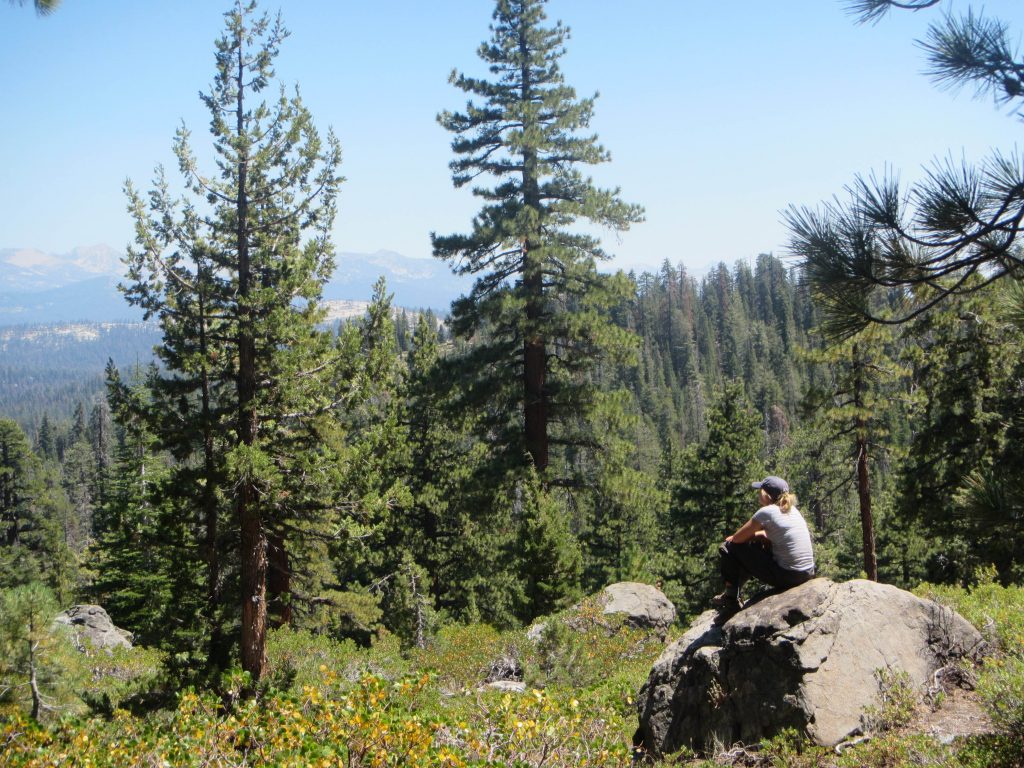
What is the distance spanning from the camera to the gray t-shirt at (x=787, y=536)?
271 inches

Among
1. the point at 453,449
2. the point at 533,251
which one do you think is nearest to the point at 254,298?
the point at 533,251

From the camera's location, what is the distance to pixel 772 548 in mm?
7109

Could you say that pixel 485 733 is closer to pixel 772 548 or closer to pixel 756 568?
pixel 756 568

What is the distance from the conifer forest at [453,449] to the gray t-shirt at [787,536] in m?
1.37

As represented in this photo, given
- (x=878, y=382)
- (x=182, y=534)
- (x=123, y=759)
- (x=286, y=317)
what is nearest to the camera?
(x=123, y=759)

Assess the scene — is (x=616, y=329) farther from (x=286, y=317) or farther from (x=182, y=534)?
(x=182, y=534)

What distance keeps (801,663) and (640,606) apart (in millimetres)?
10267

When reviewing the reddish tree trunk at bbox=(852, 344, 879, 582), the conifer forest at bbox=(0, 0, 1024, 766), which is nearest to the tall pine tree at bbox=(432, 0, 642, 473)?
the conifer forest at bbox=(0, 0, 1024, 766)

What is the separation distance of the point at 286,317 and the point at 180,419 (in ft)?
7.76

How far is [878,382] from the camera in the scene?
18.1 m

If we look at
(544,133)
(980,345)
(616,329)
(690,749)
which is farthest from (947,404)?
(690,749)

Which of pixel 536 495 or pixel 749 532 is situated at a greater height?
pixel 749 532

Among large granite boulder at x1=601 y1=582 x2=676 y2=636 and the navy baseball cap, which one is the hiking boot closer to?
the navy baseball cap

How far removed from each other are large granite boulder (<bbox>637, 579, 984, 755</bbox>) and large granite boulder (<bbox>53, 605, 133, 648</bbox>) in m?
18.8
